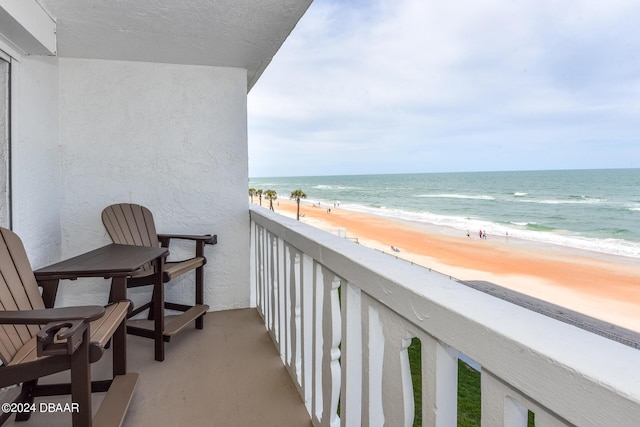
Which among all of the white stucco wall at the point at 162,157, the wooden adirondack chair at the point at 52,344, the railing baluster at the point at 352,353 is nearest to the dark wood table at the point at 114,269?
the wooden adirondack chair at the point at 52,344

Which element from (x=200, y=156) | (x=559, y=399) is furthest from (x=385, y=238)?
(x=559, y=399)

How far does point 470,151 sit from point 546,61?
10.3 m

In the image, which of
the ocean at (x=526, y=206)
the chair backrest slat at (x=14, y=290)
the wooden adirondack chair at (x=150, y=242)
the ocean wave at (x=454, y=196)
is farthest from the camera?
the ocean wave at (x=454, y=196)

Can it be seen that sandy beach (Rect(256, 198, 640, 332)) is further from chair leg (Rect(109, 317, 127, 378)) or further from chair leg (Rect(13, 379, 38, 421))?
chair leg (Rect(13, 379, 38, 421))

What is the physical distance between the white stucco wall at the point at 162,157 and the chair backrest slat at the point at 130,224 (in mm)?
172

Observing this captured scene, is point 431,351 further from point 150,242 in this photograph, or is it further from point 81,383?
point 150,242

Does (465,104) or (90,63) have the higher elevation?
(465,104)

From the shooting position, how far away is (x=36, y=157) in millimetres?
2242

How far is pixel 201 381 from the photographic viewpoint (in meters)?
1.92

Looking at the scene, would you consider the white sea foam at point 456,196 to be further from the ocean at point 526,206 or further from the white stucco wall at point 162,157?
the white stucco wall at point 162,157

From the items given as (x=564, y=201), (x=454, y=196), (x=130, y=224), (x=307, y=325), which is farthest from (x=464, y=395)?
(x=454, y=196)

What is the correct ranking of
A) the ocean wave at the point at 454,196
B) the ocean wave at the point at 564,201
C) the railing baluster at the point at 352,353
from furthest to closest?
the ocean wave at the point at 454,196, the ocean wave at the point at 564,201, the railing baluster at the point at 352,353

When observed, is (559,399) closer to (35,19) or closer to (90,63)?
(35,19)

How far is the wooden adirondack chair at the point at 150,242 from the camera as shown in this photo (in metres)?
2.32
